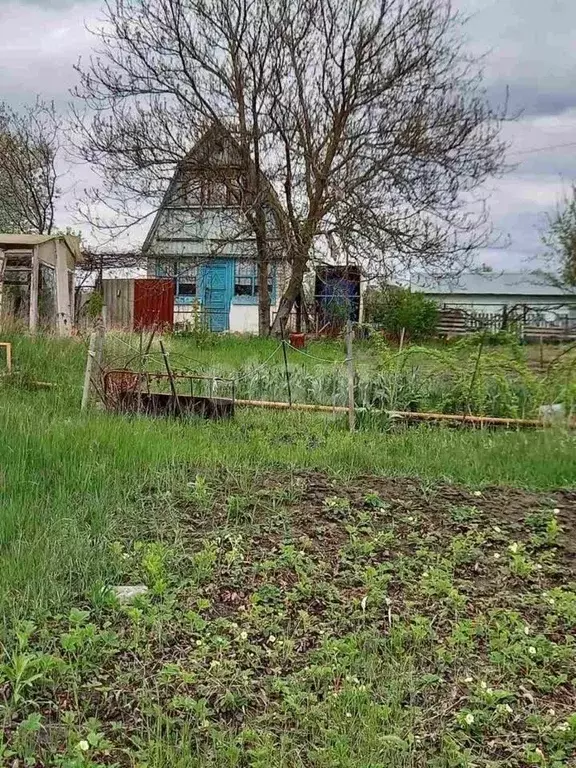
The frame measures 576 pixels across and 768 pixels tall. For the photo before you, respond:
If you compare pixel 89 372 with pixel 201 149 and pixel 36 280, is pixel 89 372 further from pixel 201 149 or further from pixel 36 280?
pixel 201 149

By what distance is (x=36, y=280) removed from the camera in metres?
11.2

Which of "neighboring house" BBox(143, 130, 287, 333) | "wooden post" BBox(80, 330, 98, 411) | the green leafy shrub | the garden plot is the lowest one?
the garden plot

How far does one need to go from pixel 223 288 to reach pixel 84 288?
14.7 ft

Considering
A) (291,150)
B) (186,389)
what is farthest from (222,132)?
(186,389)

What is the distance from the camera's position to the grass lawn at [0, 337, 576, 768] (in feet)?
5.74

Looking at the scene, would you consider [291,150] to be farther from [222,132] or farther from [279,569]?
[279,569]

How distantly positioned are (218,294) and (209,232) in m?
2.23

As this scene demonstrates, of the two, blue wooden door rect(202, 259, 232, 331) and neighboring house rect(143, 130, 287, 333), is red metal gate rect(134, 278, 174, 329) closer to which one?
neighboring house rect(143, 130, 287, 333)

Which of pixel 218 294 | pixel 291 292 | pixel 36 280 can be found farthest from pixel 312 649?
pixel 218 294

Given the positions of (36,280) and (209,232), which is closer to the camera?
(36,280)

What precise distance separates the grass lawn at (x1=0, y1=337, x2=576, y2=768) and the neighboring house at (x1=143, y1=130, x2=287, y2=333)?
1185 centimetres

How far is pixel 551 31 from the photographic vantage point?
9.12 metres

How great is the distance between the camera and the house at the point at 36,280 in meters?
11.1

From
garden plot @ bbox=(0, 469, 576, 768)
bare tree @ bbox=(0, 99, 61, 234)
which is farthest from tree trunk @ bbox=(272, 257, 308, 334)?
garden plot @ bbox=(0, 469, 576, 768)
